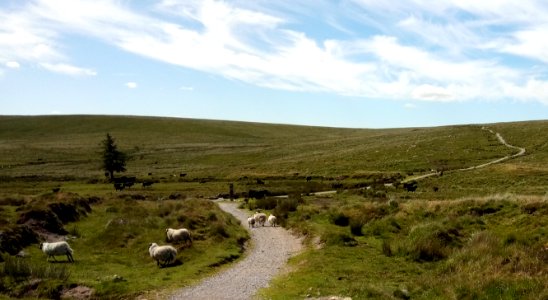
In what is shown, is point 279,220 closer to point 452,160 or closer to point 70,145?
point 452,160

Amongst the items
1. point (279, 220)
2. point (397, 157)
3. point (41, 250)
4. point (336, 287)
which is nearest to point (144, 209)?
point (279, 220)

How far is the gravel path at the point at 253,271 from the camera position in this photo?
60.2 feet

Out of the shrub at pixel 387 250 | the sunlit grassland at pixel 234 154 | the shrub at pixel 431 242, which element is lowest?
the sunlit grassland at pixel 234 154

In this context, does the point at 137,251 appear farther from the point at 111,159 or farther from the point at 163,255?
the point at 111,159

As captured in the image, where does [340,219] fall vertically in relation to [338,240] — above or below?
below

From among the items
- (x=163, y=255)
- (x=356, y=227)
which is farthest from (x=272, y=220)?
(x=163, y=255)

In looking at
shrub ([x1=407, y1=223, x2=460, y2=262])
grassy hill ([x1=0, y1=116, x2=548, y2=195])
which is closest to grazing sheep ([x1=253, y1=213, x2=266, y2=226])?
shrub ([x1=407, y1=223, x2=460, y2=262])

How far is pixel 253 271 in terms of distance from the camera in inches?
885

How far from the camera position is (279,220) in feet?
131

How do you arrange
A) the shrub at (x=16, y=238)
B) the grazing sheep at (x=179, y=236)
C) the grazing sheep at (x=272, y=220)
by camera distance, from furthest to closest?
1. the grazing sheep at (x=272, y=220)
2. the grazing sheep at (x=179, y=236)
3. the shrub at (x=16, y=238)

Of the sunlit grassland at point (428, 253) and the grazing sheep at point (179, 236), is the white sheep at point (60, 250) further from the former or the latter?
the sunlit grassland at point (428, 253)

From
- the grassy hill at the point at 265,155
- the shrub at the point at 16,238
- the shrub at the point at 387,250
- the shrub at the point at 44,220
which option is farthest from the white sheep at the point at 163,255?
the grassy hill at the point at 265,155

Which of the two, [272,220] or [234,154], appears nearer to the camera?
[272,220]

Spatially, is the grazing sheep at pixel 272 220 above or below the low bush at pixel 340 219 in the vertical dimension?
below
